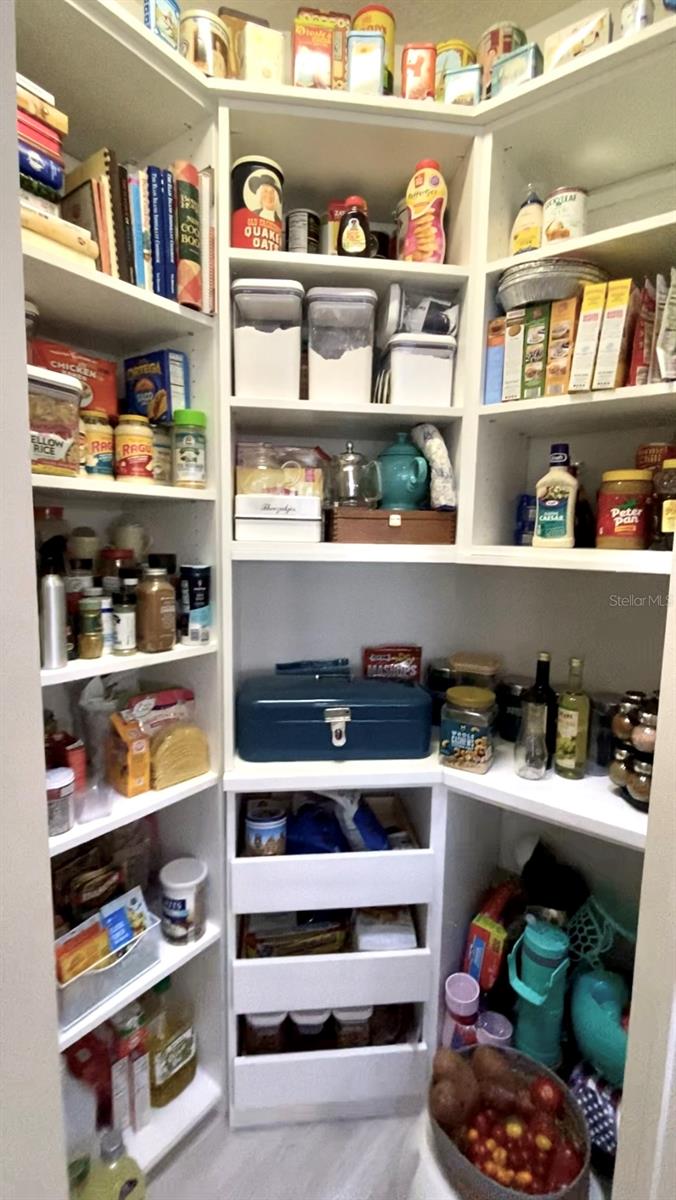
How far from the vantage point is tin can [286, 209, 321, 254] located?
106cm

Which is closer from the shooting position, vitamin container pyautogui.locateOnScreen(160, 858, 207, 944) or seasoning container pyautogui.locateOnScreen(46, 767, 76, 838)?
seasoning container pyautogui.locateOnScreen(46, 767, 76, 838)

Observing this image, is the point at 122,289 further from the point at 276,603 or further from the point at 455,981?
the point at 455,981

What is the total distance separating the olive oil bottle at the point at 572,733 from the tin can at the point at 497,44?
1.18m

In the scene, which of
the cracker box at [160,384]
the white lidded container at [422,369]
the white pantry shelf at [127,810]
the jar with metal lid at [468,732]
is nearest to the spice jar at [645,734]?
the jar with metal lid at [468,732]

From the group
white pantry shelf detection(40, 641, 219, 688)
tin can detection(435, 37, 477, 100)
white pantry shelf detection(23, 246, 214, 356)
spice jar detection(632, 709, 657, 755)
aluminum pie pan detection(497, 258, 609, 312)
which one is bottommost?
spice jar detection(632, 709, 657, 755)

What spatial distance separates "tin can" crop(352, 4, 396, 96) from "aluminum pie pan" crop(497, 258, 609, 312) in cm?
43

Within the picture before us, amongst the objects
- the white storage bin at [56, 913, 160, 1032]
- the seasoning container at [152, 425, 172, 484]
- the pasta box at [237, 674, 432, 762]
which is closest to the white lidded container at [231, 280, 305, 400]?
the seasoning container at [152, 425, 172, 484]

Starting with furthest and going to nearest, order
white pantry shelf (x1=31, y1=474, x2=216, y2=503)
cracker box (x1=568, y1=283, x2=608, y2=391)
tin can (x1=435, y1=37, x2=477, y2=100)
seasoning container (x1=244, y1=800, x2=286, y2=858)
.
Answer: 1. seasoning container (x1=244, y1=800, x2=286, y2=858)
2. tin can (x1=435, y1=37, x2=477, y2=100)
3. cracker box (x1=568, y1=283, x2=608, y2=391)
4. white pantry shelf (x1=31, y1=474, x2=216, y2=503)

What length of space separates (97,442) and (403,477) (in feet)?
1.98

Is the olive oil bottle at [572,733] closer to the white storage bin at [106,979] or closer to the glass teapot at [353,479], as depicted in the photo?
the glass teapot at [353,479]

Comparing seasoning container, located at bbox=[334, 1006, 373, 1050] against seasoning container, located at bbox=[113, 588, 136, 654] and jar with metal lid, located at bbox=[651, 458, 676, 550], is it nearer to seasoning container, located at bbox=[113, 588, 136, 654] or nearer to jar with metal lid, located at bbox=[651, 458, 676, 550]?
seasoning container, located at bbox=[113, 588, 136, 654]

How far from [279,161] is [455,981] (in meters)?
1.84

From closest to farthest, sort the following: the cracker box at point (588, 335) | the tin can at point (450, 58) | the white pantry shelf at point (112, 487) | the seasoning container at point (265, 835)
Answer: the white pantry shelf at point (112, 487) → the cracker box at point (588, 335) → the tin can at point (450, 58) → the seasoning container at point (265, 835)

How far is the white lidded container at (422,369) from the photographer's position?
3.53ft
